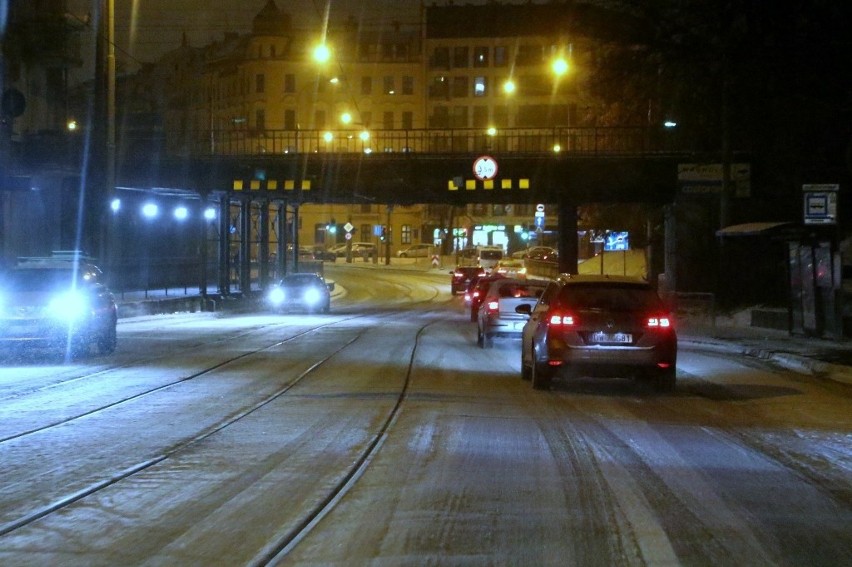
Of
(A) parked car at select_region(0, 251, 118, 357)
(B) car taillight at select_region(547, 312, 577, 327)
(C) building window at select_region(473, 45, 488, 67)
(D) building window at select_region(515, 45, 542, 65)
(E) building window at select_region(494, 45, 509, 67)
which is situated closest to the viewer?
(B) car taillight at select_region(547, 312, 577, 327)

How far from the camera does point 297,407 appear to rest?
14258 millimetres

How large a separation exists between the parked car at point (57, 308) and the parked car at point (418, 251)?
81.8m

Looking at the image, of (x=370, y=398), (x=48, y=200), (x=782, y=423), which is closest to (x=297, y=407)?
(x=370, y=398)

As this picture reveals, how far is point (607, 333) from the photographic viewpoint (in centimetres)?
1577

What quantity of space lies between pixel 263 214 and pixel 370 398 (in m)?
40.5

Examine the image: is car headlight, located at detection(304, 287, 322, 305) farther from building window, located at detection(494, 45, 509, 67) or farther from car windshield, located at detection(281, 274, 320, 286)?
building window, located at detection(494, 45, 509, 67)

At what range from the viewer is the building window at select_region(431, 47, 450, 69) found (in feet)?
351

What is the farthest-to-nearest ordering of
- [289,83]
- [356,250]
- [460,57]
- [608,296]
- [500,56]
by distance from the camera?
1. [356,250]
2. [460,57]
3. [500,56]
4. [289,83]
5. [608,296]

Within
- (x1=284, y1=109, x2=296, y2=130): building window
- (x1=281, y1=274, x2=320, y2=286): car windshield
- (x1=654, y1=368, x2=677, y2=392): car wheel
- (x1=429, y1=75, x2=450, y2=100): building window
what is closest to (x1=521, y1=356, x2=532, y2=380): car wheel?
(x1=654, y1=368, x2=677, y2=392): car wheel

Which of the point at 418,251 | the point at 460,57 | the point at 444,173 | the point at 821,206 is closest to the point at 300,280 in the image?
the point at 444,173

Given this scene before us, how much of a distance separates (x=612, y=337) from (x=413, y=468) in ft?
20.8

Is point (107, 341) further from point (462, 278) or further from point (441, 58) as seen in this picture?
point (441, 58)

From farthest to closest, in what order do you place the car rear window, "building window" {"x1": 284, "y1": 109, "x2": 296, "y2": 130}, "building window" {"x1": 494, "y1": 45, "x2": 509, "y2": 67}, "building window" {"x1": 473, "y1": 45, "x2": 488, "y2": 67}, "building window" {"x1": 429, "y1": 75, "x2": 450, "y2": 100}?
"building window" {"x1": 429, "y1": 75, "x2": 450, "y2": 100}
"building window" {"x1": 473, "y1": 45, "x2": 488, "y2": 67}
"building window" {"x1": 494, "y1": 45, "x2": 509, "y2": 67}
"building window" {"x1": 284, "y1": 109, "x2": 296, "y2": 130}
the car rear window

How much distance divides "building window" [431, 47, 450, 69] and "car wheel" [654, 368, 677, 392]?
305 feet
